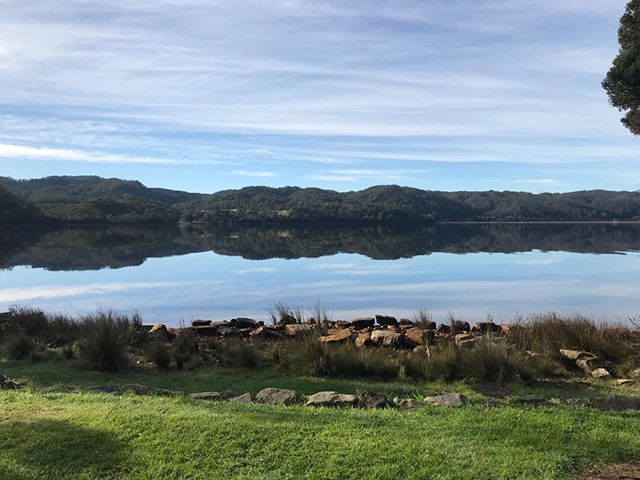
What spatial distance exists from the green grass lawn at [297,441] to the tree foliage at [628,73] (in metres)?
11.7

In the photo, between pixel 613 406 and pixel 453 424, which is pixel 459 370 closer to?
pixel 613 406

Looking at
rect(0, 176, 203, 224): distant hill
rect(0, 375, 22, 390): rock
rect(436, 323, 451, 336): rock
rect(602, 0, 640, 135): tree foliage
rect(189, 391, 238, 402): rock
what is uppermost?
rect(0, 176, 203, 224): distant hill

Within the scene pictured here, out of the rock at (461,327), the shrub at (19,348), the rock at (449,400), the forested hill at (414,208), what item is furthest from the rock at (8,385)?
the forested hill at (414,208)

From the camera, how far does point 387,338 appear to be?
11781mm

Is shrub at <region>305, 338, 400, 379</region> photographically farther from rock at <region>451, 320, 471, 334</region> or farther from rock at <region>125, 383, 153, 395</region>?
rock at <region>451, 320, 471, 334</region>

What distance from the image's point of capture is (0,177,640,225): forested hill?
323ft

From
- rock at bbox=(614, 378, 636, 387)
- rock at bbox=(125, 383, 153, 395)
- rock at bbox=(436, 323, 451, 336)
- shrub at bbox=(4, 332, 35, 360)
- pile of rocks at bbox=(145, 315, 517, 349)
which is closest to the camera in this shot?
rock at bbox=(125, 383, 153, 395)

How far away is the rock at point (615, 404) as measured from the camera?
234 inches

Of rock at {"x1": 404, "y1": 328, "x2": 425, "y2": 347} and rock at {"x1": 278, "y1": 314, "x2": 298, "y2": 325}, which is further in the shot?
rock at {"x1": 278, "y1": 314, "x2": 298, "y2": 325}

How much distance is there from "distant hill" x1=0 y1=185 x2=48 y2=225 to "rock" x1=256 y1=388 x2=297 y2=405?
84284 mm

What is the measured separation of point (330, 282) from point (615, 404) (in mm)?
20189

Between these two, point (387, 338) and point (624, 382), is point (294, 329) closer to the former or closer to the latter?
point (387, 338)

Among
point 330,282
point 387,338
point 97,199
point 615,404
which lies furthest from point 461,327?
point 97,199

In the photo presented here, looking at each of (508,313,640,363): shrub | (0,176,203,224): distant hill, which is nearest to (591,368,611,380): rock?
(508,313,640,363): shrub
